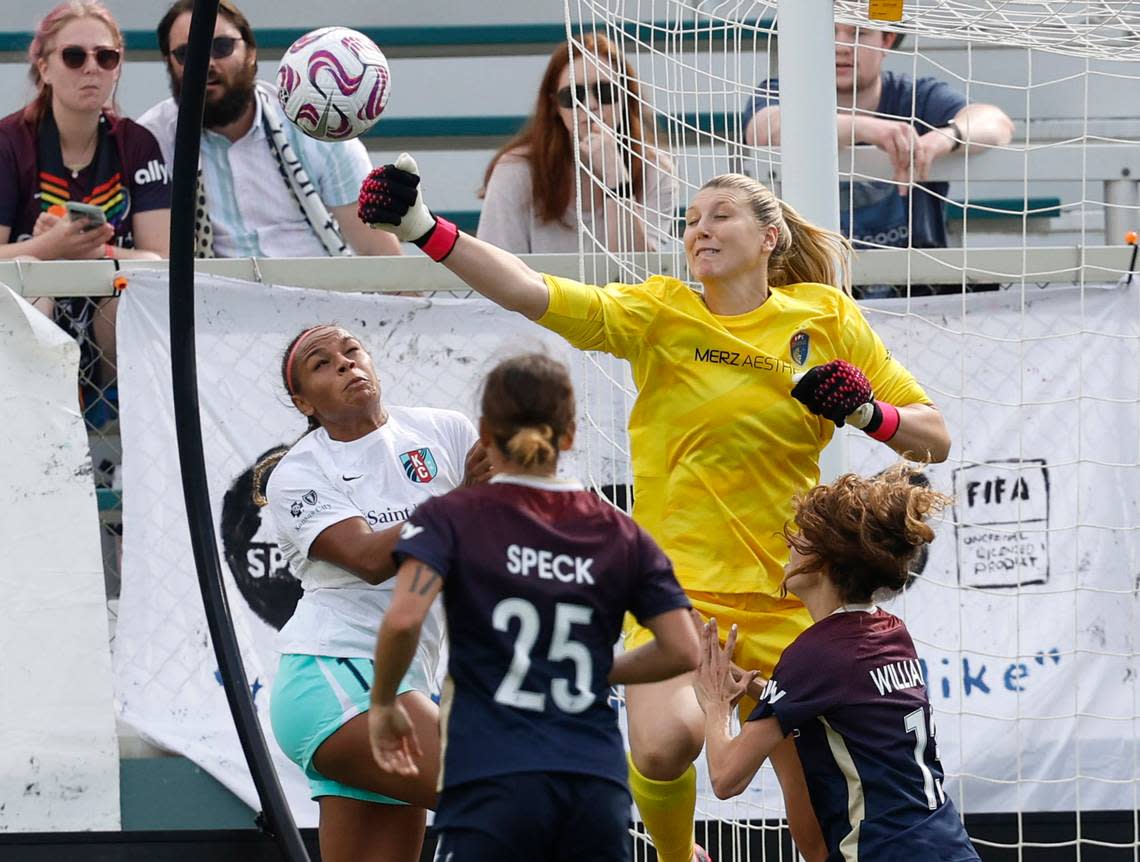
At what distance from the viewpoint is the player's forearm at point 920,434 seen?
398 cm

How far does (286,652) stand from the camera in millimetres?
3994

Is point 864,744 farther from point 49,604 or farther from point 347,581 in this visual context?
point 49,604

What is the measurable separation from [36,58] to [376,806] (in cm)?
325

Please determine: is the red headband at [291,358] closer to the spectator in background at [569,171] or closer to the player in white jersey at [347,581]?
the player in white jersey at [347,581]

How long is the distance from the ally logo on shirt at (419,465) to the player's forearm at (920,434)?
1.13 meters

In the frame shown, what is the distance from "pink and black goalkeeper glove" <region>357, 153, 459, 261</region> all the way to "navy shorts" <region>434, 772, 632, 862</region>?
1.36 m

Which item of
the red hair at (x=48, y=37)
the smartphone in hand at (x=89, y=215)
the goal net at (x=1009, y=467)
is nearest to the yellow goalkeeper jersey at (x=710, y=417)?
the goal net at (x=1009, y=467)

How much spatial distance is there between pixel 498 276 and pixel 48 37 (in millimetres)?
2845

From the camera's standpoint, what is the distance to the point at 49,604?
508cm

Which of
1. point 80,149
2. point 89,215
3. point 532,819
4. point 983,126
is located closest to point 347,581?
point 532,819

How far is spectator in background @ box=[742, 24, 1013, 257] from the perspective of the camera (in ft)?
18.3

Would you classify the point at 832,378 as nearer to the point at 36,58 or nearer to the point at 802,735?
the point at 802,735

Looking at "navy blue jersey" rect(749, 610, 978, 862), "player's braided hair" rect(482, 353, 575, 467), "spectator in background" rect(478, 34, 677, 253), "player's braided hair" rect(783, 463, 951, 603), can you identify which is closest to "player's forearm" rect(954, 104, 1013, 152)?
"spectator in background" rect(478, 34, 677, 253)

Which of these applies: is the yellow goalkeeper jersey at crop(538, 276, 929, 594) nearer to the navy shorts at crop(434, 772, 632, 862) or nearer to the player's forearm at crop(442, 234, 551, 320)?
the player's forearm at crop(442, 234, 551, 320)
